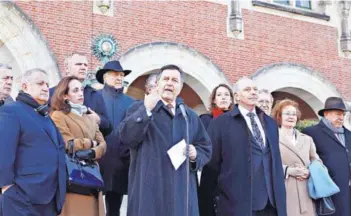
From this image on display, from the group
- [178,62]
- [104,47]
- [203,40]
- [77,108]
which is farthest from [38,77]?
[203,40]

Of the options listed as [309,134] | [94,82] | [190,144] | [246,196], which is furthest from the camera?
[94,82]

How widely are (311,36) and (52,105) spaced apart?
30.9 feet

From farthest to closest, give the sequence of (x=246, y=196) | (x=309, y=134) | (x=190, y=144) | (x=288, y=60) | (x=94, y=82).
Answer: (x=288, y=60), (x=94, y=82), (x=309, y=134), (x=246, y=196), (x=190, y=144)

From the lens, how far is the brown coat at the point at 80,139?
5.02 metres

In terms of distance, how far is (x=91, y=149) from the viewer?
203 inches

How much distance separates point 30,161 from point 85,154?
0.60 m

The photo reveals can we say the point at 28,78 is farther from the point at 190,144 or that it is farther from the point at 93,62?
the point at 93,62

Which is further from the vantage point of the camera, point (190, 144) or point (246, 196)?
point (246, 196)

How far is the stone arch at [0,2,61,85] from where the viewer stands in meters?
10.2

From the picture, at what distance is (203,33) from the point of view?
40.3ft

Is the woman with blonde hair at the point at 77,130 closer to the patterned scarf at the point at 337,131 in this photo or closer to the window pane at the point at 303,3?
the patterned scarf at the point at 337,131

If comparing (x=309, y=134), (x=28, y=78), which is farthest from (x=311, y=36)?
(x=28, y=78)

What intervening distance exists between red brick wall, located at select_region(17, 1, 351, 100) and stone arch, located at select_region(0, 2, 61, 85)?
18 cm

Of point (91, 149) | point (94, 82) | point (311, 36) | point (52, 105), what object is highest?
point (311, 36)
